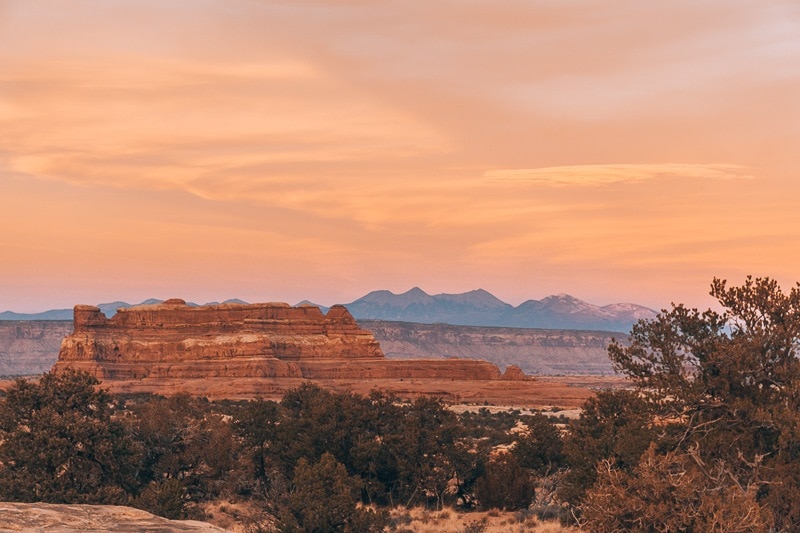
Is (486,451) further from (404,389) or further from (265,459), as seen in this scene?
(404,389)

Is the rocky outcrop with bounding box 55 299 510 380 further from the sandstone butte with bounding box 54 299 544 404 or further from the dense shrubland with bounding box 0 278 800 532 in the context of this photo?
the dense shrubland with bounding box 0 278 800 532

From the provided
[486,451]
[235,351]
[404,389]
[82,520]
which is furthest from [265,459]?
[235,351]

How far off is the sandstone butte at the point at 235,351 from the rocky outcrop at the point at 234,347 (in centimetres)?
13

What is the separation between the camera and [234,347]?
12325 cm

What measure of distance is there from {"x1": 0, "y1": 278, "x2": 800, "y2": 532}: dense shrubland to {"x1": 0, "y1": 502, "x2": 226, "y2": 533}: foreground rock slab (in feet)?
24.7

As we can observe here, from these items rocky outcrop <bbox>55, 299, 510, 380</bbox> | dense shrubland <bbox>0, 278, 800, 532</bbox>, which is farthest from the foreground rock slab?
rocky outcrop <bbox>55, 299, 510, 380</bbox>

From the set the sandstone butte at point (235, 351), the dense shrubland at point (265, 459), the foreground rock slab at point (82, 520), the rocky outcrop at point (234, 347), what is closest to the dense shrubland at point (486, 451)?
the dense shrubland at point (265, 459)

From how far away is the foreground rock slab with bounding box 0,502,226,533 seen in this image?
44.3 feet

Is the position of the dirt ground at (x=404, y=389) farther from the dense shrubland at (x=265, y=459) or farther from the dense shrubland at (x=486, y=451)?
the dense shrubland at (x=486, y=451)

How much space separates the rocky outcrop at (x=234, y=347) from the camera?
121 meters

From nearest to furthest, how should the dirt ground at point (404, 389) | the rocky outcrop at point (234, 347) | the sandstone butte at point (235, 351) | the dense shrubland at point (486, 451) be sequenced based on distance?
the dense shrubland at point (486, 451) < the dirt ground at point (404, 389) < the sandstone butte at point (235, 351) < the rocky outcrop at point (234, 347)

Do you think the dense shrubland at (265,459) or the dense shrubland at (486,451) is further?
the dense shrubland at (265,459)

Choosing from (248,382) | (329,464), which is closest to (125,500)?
(329,464)

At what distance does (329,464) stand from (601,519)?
9.27 m
